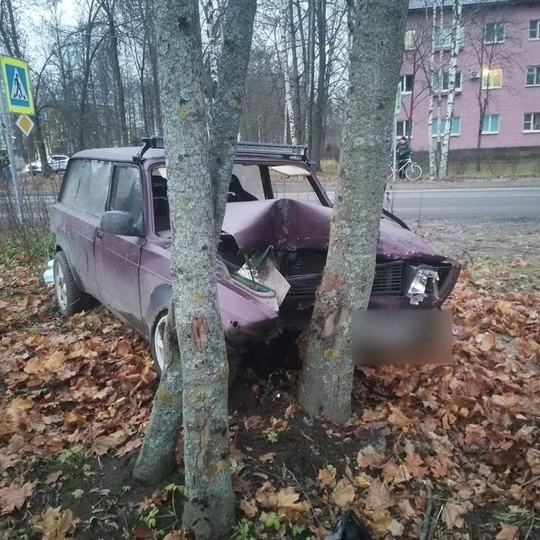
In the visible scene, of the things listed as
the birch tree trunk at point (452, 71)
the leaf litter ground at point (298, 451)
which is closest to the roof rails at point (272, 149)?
the leaf litter ground at point (298, 451)

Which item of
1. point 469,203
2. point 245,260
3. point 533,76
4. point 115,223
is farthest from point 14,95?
point 533,76

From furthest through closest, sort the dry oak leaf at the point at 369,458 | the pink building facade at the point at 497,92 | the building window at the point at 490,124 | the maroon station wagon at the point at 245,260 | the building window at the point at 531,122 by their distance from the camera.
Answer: the building window at the point at 490,124, the building window at the point at 531,122, the pink building facade at the point at 497,92, the maroon station wagon at the point at 245,260, the dry oak leaf at the point at 369,458

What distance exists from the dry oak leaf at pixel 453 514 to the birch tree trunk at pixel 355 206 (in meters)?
0.73

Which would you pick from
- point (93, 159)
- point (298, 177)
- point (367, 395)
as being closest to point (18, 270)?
point (93, 159)

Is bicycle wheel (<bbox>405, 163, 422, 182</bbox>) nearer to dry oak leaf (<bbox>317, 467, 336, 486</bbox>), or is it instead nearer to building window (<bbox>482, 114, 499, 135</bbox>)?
building window (<bbox>482, 114, 499, 135</bbox>)

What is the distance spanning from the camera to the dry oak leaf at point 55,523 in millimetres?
2201

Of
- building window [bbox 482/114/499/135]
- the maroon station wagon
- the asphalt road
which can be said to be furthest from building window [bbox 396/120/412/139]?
the maroon station wagon

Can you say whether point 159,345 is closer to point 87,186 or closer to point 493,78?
point 87,186

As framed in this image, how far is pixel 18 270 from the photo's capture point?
7.32 m

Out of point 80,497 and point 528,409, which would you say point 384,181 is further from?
point 80,497

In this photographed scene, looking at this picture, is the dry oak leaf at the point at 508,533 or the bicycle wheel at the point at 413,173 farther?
the bicycle wheel at the point at 413,173

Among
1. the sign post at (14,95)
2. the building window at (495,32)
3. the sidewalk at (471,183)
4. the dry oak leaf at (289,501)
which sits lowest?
the dry oak leaf at (289,501)

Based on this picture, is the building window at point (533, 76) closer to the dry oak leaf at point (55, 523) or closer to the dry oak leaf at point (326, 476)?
the dry oak leaf at point (326, 476)

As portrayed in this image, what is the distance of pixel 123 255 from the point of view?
3.89 metres
